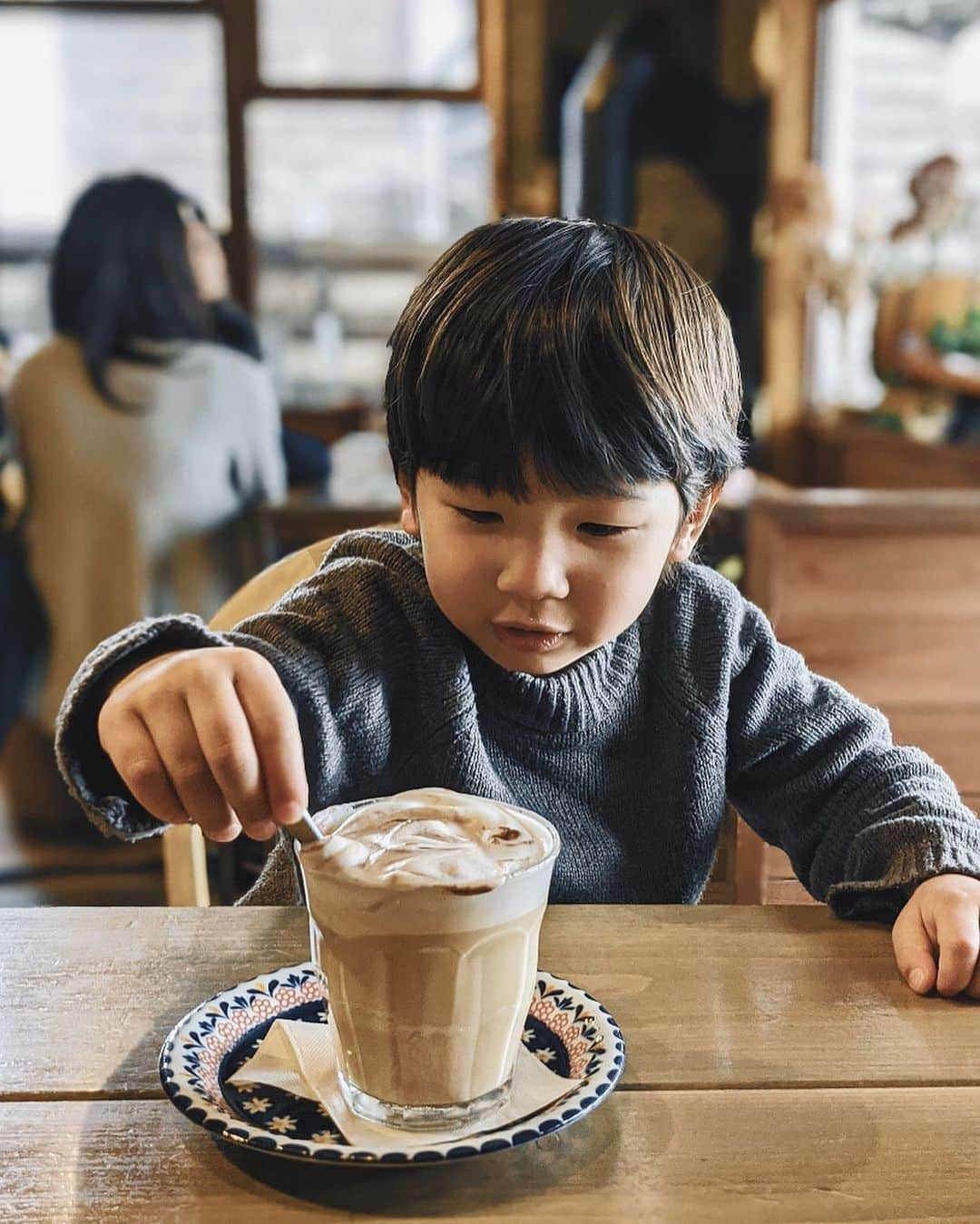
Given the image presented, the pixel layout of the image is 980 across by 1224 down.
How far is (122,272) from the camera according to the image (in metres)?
2.74

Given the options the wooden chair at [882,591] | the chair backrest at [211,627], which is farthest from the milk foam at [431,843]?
the wooden chair at [882,591]

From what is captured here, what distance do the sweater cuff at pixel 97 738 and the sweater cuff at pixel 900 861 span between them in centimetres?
46

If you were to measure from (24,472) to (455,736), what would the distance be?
208 centimetres

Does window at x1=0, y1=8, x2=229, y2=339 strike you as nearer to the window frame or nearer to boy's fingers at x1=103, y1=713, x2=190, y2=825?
the window frame

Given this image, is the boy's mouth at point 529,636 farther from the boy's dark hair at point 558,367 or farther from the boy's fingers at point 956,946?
the boy's fingers at point 956,946

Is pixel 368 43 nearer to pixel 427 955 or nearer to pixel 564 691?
pixel 564 691

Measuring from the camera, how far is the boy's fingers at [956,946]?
2.62ft

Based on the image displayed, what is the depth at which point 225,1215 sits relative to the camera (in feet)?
1.88

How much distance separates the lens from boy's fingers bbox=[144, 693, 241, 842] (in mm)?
728

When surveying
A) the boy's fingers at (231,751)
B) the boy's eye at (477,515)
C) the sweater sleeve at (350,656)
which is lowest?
the sweater sleeve at (350,656)

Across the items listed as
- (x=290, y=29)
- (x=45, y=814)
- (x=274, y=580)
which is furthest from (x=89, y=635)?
(x=290, y=29)

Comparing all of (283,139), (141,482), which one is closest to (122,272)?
(141,482)

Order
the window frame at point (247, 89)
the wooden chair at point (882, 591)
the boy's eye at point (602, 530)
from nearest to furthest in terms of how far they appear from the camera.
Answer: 1. the boy's eye at point (602, 530)
2. the wooden chair at point (882, 591)
3. the window frame at point (247, 89)

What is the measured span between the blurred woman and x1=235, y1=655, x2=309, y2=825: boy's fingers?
2183mm
